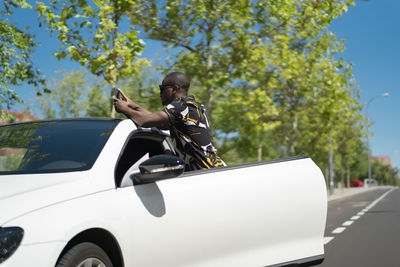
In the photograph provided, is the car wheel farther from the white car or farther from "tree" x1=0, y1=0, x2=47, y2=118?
"tree" x1=0, y1=0, x2=47, y2=118

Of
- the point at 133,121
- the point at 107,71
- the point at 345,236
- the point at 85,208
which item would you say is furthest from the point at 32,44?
the point at 85,208

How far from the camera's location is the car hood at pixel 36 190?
2869 millimetres

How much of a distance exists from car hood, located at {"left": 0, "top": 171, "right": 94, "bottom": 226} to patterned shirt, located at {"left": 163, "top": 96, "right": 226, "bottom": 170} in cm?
100

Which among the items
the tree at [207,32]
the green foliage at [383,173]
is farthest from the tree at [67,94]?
the green foliage at [383,173]

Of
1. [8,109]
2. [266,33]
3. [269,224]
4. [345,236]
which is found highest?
[266,33]

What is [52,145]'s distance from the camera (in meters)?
3.87

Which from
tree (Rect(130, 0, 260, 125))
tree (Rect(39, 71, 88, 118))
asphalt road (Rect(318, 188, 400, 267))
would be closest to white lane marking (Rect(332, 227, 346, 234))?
asphalt road (Rect(318, 188, 400, 267))

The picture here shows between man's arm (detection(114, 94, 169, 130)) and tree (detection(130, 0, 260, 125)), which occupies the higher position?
tree (detection(130, 0, 260, 125))

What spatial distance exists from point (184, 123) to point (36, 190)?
1382 millimetres

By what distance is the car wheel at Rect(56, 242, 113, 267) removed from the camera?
2.99m

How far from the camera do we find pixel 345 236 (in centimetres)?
1032

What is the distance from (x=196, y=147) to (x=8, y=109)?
11.4 m

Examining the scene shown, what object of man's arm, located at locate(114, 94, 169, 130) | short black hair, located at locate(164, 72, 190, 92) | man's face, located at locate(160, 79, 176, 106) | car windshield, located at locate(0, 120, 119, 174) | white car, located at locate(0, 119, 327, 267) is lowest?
white car, located at locate(0, 119, 327, 267)

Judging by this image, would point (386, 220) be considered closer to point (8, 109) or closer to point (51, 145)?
point (8, 109)
